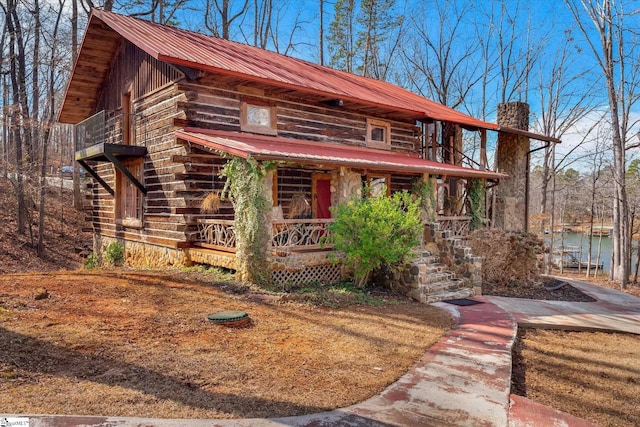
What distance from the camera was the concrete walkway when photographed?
375 centimetres

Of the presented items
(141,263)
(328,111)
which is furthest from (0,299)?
(328,111)

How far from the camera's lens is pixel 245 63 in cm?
1252

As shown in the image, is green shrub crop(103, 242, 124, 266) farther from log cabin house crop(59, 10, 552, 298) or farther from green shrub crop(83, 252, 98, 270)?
green shrub crop(83, 252, 98, 270)

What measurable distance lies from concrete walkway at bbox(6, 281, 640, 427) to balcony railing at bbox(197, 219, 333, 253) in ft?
12.8

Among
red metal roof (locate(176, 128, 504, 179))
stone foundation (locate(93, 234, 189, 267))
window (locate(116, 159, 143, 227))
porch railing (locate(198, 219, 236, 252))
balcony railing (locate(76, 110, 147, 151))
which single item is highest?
balcony railing (locate(76, 110, 147, 151))

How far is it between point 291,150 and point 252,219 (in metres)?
2.52

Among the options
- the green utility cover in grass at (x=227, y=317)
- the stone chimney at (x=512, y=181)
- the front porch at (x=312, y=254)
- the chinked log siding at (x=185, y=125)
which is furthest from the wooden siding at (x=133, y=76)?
the stone chimney at (x=512, y=181)

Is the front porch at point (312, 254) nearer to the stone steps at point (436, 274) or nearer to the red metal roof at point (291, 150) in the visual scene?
the stone steps at point (436, 274)

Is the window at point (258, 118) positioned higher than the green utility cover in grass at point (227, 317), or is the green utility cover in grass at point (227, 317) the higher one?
the window at point (258, 118)

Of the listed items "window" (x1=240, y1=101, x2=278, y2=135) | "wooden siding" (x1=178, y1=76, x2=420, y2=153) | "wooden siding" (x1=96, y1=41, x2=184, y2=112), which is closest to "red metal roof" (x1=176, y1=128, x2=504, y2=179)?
"window" (x1=240, y1=101, x2=278, y2=135)

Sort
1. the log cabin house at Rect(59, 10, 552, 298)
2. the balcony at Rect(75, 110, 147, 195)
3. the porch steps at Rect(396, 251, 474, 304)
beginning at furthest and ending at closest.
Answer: the balcony at Rect(75, 110, 147, 195) → the log cabin house at Rect(59, 10, 552, 298) → the porch steps at Rect(396, 251, 474, 304)

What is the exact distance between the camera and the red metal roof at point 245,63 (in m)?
10.8

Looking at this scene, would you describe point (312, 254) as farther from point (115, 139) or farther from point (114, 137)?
point (114, 137)

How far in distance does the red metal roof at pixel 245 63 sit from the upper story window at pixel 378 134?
35.3 inches
